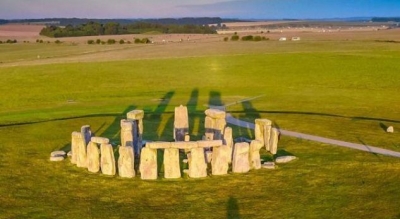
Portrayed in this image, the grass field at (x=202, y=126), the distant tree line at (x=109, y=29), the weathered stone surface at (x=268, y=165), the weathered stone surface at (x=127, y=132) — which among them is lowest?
the distant tree line at (x=109, y=29)

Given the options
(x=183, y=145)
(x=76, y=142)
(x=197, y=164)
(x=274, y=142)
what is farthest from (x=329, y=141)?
(x=76, y=142)

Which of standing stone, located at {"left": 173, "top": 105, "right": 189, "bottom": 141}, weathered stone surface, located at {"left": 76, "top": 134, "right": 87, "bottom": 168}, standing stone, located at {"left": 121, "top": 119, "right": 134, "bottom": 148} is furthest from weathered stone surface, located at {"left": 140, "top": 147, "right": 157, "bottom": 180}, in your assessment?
standing stone, located at {"left": 173, "top": 105, "right": 189, "bottom": 141}

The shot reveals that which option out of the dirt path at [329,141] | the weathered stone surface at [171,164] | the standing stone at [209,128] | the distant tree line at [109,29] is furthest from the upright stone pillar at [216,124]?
the distant tree line at [109,29]

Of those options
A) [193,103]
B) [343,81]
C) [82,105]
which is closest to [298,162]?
[193,103]

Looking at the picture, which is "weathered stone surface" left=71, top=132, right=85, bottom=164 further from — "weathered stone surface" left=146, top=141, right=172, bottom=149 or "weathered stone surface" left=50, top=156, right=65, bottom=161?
"weathered stone surface" left=146, top=141, right=172, bottom=149

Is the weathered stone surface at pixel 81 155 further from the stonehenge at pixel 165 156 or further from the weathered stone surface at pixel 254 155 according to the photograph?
the weathered stone surface at pixel 254 155
